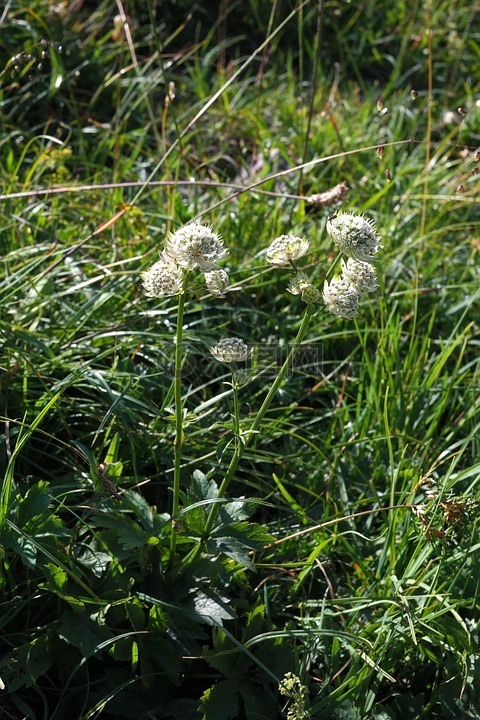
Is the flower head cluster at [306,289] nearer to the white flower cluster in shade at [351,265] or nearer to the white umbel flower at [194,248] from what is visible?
the white flower cluster in shade at [351,265]

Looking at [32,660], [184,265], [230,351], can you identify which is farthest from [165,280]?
[32,660]

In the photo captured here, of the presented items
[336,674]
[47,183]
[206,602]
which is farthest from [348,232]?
[47,183]

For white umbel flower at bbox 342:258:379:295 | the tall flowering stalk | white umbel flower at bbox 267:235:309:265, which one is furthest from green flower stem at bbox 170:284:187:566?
white umbel flower at bbox 342:258:379:295

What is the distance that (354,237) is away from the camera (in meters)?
1.36

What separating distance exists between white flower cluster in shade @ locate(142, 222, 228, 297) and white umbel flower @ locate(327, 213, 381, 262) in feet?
0.70

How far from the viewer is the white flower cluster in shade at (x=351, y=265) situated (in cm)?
136

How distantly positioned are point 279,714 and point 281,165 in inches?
88.7

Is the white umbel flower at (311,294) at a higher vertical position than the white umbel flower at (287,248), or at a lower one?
lower

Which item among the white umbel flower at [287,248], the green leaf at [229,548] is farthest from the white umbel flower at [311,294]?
the green leaf at [229,548]

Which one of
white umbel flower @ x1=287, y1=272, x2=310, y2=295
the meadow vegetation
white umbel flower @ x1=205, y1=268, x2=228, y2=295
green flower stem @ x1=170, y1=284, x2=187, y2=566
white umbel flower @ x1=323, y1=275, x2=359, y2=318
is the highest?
white umbel flower @ x1=205, y1=268, x2=228, y2=295

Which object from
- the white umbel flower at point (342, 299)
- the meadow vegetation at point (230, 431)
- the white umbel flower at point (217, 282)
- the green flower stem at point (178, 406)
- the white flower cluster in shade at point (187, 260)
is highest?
the white flower cluster in shade at point (187, 260)

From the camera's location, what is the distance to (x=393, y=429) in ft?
7.02

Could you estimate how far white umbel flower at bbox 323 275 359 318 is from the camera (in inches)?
53.8

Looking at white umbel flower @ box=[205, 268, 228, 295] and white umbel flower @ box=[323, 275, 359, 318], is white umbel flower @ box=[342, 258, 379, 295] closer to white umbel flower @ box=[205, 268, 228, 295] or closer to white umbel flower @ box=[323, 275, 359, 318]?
white umbel flower @ box=[323, 275, 359, 318]
